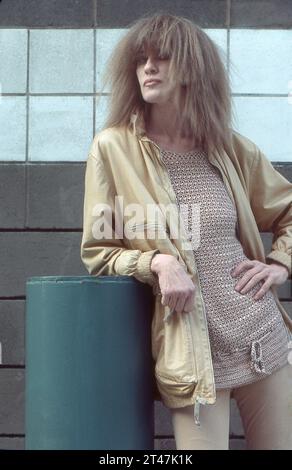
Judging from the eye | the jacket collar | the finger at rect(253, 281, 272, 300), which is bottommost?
the finger at rect(253, 281, 272, 300)

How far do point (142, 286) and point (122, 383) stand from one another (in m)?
0.32

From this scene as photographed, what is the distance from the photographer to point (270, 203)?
3.55 metres

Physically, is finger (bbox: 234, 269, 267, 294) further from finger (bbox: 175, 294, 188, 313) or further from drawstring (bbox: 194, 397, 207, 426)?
drawstring (bbox: 194, 397, 207, 426)

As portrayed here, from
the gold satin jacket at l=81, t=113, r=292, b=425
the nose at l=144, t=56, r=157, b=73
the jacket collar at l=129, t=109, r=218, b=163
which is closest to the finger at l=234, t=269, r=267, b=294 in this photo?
the gold satin jacket at l=81, t=113, r=292, b=425

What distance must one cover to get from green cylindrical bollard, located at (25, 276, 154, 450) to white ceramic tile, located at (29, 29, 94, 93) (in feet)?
7.40

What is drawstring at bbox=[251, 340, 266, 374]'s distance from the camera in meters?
3.15

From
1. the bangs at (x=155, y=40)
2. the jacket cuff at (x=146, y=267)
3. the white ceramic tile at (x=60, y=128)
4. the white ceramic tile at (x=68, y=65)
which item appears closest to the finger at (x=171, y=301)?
the jacket cuff at (x=146, y=267)

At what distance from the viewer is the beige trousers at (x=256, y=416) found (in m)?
3.09

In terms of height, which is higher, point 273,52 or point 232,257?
point 273,52

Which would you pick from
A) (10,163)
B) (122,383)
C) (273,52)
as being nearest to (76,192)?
(10,163)

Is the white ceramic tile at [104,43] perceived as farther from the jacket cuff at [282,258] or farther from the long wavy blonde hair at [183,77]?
the jacket cuff at [282,258]

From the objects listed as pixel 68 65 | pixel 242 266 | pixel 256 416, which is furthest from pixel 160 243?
pixel 68 65
